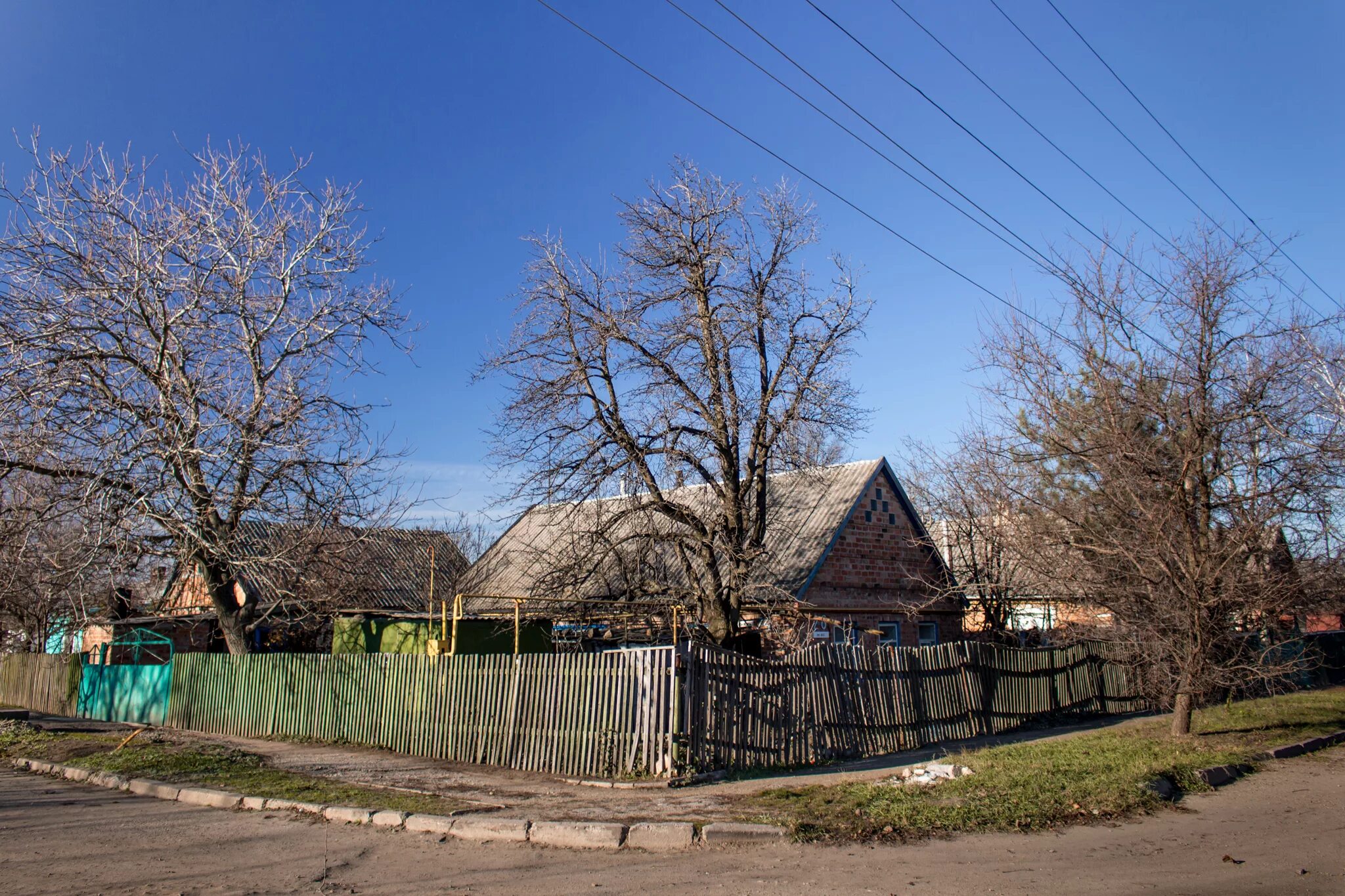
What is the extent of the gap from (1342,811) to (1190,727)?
229 inches

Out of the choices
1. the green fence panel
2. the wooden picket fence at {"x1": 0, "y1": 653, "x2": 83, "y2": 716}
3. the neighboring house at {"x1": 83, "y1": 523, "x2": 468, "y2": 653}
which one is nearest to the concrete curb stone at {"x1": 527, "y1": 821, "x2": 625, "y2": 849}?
the neighboring house at {"x1": 83, "y1": 523, "x2": 468, "y2": 653}

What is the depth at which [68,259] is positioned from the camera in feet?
44.1

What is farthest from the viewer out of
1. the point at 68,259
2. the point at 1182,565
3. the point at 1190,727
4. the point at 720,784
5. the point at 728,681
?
the point at 1190,727

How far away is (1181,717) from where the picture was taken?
13.1 metres

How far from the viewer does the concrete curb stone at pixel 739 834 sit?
7672 mm

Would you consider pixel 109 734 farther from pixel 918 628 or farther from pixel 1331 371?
pixel 1331 371

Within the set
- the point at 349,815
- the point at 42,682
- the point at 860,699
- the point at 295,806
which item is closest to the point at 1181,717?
the point at 860,699

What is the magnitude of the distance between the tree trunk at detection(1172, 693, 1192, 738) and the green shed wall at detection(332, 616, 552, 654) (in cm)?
1084

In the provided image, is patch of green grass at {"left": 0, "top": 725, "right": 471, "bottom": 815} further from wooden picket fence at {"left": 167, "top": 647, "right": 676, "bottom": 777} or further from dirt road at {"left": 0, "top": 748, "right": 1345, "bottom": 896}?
wooden picket fence at {"left": 167, "top": 647, "right": 676, "bottom": 777}

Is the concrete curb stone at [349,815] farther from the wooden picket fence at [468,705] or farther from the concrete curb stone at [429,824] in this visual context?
the wooden picket fence at [468,705]

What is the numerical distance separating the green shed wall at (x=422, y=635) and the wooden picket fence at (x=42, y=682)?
7296mm

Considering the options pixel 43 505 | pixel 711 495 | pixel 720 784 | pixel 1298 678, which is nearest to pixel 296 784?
pixel 720 784

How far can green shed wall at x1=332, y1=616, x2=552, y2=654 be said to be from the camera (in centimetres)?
1708

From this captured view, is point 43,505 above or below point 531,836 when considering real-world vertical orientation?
above
